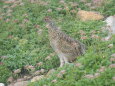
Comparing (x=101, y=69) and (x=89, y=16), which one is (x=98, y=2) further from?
(x=101, y=69)

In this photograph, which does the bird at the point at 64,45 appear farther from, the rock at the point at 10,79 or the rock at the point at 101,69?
the rock at the point at 101,69

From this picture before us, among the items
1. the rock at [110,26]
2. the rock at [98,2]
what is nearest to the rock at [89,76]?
the rock at [110,26]

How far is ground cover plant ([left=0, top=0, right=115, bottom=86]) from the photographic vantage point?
8.23 m

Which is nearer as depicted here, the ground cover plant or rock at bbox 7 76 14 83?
the ground cover plant

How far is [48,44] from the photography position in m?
11.8

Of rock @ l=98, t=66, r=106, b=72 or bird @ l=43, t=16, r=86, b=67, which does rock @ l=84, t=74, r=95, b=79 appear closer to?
rock @ l=98, t=66, r=106, b=72

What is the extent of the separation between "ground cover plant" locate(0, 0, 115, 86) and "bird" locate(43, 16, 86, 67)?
27 cm

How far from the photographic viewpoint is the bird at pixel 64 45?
991 cm

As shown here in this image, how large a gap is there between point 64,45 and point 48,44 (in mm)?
1899

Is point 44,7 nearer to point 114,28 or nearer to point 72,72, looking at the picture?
point 114,28

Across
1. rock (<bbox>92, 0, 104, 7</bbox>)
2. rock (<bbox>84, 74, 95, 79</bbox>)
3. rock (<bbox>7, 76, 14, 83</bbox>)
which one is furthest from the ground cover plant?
rock (<bbox>7, 76, 14, 83</bbox>)

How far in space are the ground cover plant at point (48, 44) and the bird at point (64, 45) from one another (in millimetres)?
271

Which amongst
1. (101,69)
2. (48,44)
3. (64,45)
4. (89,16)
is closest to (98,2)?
(89,16)

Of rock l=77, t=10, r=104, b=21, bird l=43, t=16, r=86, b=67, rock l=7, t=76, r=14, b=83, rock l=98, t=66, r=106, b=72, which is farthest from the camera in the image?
rock l=77, t=10, r=104, b=21
